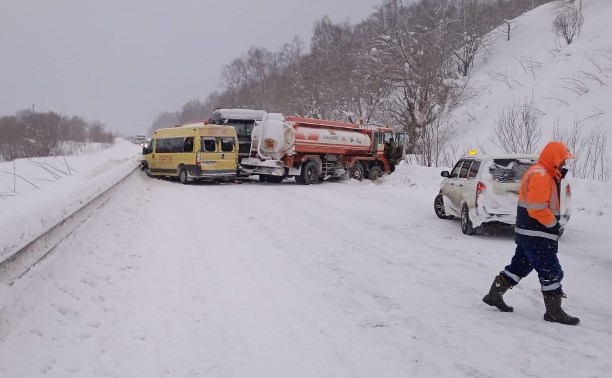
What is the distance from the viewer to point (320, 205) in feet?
42.2

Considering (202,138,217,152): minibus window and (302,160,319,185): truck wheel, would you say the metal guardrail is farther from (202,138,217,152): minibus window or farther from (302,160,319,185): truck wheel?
(302,160,319,185): truck wheel

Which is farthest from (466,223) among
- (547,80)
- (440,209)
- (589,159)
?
(547,80)

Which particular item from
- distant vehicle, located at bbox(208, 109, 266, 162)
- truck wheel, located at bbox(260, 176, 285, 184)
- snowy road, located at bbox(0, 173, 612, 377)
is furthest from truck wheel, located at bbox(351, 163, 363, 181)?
snowy road, located at bbox(0, 173, 612, 377)

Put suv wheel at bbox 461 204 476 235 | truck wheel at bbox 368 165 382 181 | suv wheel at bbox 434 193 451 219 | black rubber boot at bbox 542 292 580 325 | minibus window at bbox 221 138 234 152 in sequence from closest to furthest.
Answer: black rubber boot at bbox 542 292 580 325, suv wheel at bbox 461 204 476 235, suv wheel at bbox 434 193 451 219, minibus window at bbox 221 138 234 152, truck wheel at bbox 368 165 382 181

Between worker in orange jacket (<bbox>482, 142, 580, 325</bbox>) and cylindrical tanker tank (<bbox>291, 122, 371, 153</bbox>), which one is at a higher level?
cylindrical tanker tank (<bbox>291, 122, 371, 153</bbox>)

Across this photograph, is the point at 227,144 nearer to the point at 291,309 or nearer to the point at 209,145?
the point at 209,145

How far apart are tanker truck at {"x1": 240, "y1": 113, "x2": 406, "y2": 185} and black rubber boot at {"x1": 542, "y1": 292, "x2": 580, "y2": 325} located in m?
15.0

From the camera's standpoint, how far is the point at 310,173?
1986 cm

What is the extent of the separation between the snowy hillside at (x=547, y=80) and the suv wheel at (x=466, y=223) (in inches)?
555

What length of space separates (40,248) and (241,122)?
54.2 ft

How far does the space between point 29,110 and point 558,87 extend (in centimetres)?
5425

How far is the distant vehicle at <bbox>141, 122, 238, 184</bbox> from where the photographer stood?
18562 millimetres

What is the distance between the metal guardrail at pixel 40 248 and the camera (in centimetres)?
406

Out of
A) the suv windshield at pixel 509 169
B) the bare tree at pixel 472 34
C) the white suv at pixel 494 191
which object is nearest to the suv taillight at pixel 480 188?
the white suv at pixel 494 191
